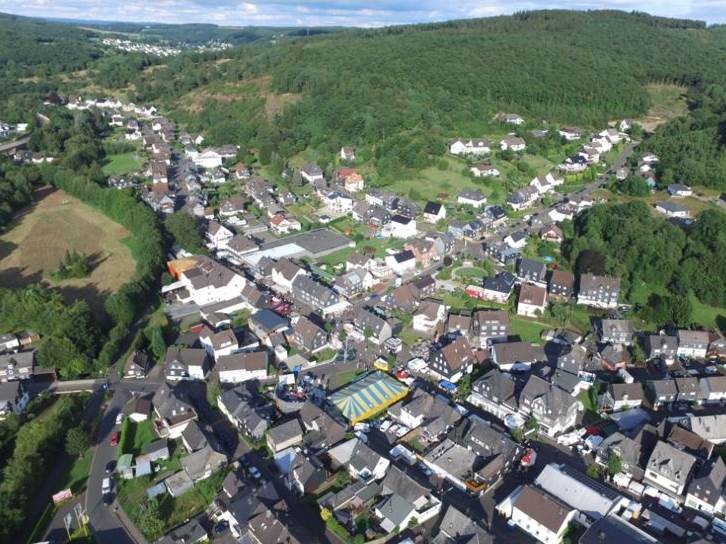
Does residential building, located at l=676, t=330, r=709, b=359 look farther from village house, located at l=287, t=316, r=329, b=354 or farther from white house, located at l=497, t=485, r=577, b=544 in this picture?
village house, located at l=287, t=316, r=329, b=354

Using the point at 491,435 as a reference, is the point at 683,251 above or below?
above

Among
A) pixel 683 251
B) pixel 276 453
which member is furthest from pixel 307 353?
pixel 683 251

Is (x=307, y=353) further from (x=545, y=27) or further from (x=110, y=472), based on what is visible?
(x=545, y=27)

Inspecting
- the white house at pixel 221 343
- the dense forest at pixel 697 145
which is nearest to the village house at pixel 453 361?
the white house at pixel 221 343

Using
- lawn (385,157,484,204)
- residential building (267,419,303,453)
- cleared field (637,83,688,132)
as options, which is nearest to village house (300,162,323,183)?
lawn (385,157,484,204)

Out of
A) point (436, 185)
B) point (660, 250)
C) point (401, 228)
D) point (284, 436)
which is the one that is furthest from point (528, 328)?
point (436, 185)

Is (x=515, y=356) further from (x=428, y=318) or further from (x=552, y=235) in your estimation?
(x=552, y=235)

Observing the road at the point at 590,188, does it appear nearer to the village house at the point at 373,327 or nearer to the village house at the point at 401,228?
the village house at the point at 401,228
